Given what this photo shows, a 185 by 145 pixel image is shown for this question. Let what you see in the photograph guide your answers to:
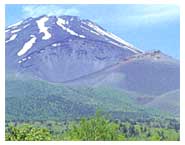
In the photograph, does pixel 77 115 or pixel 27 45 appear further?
pixel 27 45

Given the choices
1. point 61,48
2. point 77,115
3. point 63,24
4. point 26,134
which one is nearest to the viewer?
point 26,134

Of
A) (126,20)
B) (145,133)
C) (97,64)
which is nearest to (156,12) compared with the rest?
(126,20)

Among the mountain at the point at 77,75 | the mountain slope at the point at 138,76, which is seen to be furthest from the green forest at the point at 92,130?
the mountain slope at the point at 138,76

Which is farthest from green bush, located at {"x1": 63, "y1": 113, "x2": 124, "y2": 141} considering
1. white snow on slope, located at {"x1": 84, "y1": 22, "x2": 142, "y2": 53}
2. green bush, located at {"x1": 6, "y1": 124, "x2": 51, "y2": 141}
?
white snow on slope, located at {"x1": 84, "y1": 22, "x2": 142, "y2": 53}

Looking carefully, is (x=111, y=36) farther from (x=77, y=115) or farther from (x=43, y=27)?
(x=77, y=115)

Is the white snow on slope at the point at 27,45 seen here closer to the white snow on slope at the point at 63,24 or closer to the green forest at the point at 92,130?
the white snow on slope at the point at 63,24

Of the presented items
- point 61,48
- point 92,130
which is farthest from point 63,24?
point 92,130

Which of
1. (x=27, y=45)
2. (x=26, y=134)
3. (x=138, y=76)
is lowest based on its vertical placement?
(x=26, y=134)
